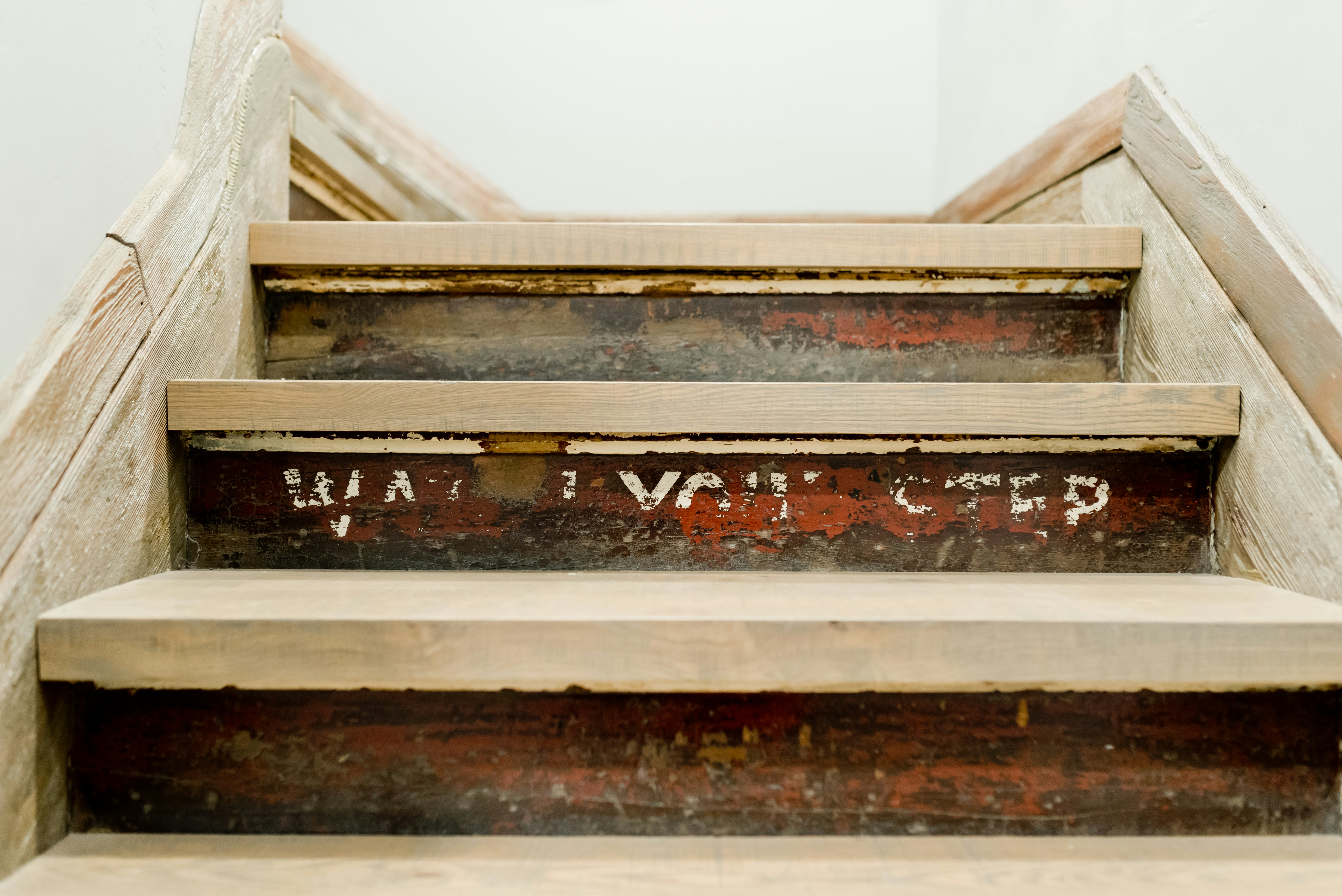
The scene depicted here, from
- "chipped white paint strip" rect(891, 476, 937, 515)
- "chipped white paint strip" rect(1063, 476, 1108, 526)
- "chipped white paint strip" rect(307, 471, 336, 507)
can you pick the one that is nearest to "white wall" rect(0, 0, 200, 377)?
"chipped white paint strip" rect(307, 471, 336, 507)

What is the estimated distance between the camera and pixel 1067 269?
855mm

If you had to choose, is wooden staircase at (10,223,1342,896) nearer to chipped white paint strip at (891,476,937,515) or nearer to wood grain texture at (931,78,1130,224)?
chipped white paint strip at (891,476,937,515)

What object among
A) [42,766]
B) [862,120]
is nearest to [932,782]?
[42,766]

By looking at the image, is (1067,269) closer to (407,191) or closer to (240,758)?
(240,758)

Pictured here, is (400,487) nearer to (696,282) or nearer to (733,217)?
(696,282)

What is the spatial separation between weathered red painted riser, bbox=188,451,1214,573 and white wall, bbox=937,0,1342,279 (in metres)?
0.31

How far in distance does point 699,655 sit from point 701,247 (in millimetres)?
501

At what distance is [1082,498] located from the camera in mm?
740

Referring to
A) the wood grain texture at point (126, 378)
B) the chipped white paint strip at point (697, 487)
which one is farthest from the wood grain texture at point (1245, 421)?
the wood grain texture at point (126, 378)

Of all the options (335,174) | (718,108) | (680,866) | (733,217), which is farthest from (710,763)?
(718,108)

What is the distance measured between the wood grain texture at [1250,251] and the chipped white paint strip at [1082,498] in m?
0.18

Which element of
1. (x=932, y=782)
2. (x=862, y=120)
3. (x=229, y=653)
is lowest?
(x=932, y=782)

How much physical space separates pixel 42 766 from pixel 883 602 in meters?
0.67

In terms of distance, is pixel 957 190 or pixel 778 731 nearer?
pixel 778 731
